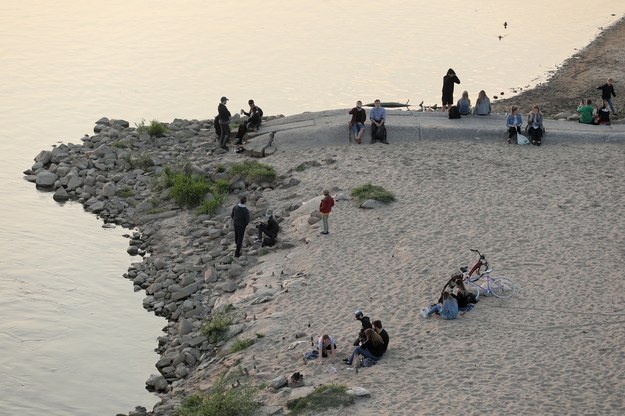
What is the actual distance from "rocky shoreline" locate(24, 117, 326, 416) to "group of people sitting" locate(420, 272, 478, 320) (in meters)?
3.54

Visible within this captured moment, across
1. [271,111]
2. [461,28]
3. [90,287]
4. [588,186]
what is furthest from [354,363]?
[461,28]

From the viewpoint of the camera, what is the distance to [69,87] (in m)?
39.0

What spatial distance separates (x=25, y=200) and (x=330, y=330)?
11703 millimetres

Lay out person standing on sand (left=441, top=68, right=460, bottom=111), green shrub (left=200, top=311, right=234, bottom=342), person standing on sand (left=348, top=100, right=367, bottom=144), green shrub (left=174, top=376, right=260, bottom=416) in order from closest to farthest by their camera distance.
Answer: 1. green shrub (left=174, top=376, right=260, bottom=416)
2. green shrub (left=200, top=311, right=234, bottom=342)
3. person standing on sand (left=348, top=100, right=367, bottom=144)
4. person standing on sand (left=441, top=68, right=460, bottom=111)

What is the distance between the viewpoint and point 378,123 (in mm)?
29078

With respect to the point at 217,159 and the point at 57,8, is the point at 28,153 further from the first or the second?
the point at 57,8

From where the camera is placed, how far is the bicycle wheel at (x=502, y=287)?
21.0 metres

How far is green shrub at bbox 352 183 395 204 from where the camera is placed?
25656mm

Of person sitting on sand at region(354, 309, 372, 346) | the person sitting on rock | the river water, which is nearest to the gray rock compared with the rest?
the river water

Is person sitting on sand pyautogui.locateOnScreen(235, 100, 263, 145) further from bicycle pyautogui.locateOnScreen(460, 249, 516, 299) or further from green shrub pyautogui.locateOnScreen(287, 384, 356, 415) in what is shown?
green shrub pyautogui.locateOnScreen(287, 384, 356, 415)

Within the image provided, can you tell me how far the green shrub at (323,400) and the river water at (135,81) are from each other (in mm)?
3516

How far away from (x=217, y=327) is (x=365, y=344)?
3697 millimetres

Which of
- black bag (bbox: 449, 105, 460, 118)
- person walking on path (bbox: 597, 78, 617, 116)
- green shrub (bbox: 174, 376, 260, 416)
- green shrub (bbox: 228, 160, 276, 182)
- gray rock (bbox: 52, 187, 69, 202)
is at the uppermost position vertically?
person walking on path (bbox: 597, 78, 617, 116)

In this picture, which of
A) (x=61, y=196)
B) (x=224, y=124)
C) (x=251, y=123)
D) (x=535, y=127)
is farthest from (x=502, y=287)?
(x=61, y=196)
